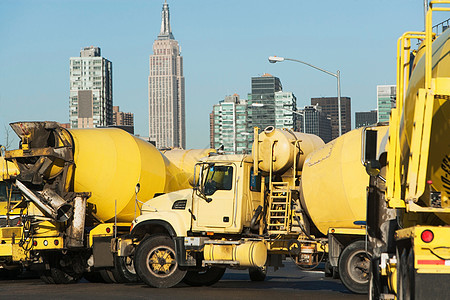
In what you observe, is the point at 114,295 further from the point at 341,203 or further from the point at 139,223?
the point at 341,203

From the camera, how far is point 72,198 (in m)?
17.7

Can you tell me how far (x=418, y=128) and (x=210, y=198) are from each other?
9559mm

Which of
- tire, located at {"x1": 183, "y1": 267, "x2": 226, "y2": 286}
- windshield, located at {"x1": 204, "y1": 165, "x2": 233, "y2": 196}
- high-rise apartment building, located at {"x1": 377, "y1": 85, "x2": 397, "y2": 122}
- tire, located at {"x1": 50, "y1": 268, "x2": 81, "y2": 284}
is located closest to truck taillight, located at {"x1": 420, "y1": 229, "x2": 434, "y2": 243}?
high-rise apartment building, located at {"x1": 377, "y1": 85, "x2": 397, "y2": 122}

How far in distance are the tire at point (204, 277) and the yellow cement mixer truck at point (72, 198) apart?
4.59 ft

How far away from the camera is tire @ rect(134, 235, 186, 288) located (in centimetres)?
1684

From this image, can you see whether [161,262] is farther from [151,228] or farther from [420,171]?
[420,171]

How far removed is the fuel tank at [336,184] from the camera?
15594mm

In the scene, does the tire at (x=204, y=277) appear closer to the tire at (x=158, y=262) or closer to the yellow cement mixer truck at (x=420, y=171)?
the tire at (x=158, y=262)

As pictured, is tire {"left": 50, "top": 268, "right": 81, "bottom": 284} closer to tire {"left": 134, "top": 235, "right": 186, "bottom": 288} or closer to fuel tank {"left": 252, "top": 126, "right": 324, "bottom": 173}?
tire {"left": 134, "top": 235, "right": 186, "bottom": 288}

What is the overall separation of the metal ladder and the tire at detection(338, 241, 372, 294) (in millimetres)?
1860

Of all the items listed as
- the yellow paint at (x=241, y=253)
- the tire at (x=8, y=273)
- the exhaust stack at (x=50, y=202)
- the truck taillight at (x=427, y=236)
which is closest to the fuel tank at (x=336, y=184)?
the yellow paint at (x=241, y=253)

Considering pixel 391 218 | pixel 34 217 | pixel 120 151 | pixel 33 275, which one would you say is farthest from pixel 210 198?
pixel 33 275

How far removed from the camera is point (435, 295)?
24.6 ft

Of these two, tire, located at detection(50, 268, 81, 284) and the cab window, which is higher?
the cab window
